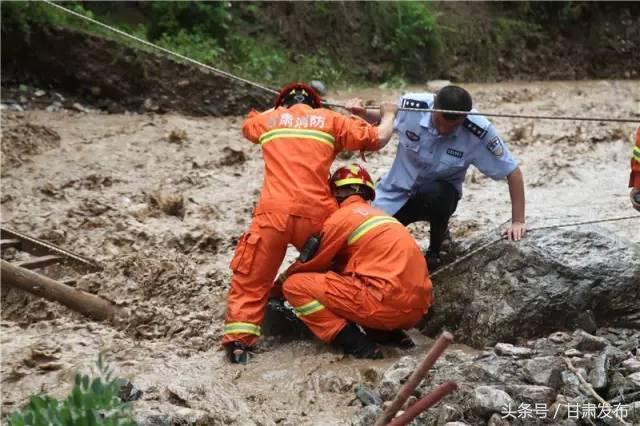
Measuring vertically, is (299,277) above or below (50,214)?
above

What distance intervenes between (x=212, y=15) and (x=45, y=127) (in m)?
3.14

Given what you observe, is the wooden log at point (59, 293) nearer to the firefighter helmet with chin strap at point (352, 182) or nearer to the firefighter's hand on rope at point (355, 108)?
the firefighter helmet with chin strap at point (352, 182)

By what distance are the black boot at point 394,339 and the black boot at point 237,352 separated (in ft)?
2.28

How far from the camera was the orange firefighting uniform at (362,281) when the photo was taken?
458 cm

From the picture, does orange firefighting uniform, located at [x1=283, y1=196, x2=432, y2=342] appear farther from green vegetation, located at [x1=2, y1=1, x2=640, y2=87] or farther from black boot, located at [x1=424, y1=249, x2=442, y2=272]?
green vegetation, located at [x1=2, y1=1, x2=640, y2=87]

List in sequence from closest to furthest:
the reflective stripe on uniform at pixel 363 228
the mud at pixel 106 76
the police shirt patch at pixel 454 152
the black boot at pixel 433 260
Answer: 1. the reflective stripe on uniform at pixel 363 228
2. the police shirt patch at pixel 454 152
3. the black boot at pixel 433 260
4. the mud at pixel 106 76

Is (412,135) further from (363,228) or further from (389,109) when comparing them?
(363,228)

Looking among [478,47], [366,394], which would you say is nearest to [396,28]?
[478,47]

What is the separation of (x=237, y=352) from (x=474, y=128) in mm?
1814

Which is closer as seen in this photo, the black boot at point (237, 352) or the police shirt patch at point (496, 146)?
the black boot at point (237, 352)

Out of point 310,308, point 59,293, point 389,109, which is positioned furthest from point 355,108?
point 59,293

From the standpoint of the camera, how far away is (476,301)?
4.81 m

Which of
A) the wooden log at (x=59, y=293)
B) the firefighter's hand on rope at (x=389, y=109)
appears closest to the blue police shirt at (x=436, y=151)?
the firefighter's hand on rope at (x=389, y=109)

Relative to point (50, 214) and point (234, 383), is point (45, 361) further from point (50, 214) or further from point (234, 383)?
point (50, 214)
